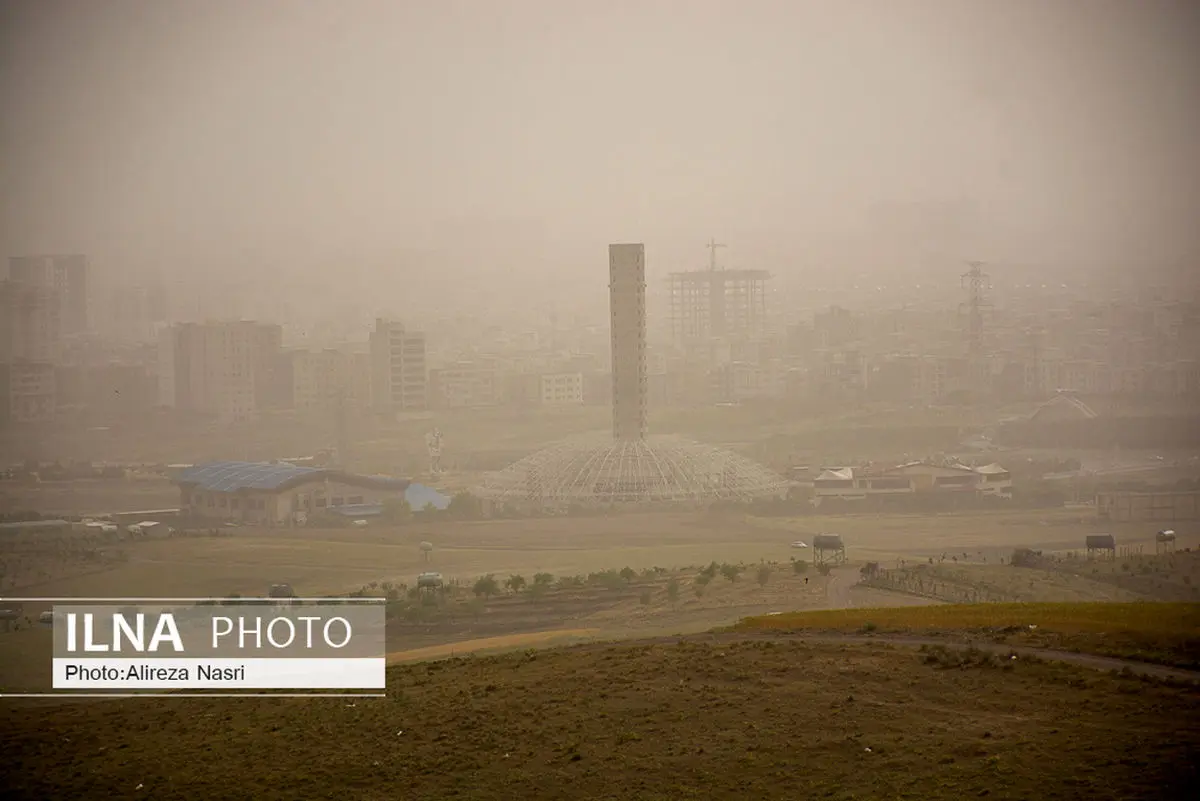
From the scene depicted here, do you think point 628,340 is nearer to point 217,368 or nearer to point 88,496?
point 88,496

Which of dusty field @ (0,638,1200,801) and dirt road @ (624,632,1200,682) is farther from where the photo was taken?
dirt road @ (624,632,1200,682)

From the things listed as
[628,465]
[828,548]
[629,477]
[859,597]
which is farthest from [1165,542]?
[628,465]

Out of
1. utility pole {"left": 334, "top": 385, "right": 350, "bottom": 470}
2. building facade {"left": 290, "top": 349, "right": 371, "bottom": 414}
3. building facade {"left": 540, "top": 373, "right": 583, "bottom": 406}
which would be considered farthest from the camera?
building facade {"left": 540, "top": 373, "right": 583, "bottom": 406}

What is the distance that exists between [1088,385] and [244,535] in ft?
69.9

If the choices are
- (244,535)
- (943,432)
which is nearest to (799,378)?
(943,432)

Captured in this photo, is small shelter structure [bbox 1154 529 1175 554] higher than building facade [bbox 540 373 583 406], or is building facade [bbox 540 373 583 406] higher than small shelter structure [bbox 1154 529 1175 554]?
building facade [bbox 540 373 583 406]

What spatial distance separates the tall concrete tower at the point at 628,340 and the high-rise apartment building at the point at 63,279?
16.2 metres

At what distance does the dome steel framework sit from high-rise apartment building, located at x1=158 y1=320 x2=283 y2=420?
10.5 meters

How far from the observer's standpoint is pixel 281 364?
3553 cm

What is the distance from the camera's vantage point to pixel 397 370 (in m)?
35.7

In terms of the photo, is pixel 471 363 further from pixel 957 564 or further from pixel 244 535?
pixel 957 564

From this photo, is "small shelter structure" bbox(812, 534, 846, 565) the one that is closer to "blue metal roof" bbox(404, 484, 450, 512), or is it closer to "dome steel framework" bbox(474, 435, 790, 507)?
"dome steel framework" bbox(474, 435, 790, 507)

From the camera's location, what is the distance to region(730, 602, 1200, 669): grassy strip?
309 inches

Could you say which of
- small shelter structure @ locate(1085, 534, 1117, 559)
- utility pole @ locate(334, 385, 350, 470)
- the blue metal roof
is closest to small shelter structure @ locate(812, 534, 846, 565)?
small shelter structure @ locate(1085, 534, 1117, 559)
